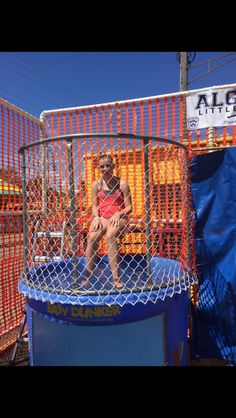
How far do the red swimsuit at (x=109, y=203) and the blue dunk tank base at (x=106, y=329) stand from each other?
0.97m

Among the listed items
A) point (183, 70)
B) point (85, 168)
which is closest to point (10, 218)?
point (85, 168)

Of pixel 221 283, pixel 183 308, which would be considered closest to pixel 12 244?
pixel 183 308

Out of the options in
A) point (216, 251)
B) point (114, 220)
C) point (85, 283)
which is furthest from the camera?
point (216, 251)

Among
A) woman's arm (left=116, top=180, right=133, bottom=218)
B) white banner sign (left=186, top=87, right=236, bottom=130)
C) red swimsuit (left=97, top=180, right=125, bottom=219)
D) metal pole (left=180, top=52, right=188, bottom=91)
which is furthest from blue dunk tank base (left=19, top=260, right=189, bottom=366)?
metal pole (left=180, top=52, right=188, bottom=91)

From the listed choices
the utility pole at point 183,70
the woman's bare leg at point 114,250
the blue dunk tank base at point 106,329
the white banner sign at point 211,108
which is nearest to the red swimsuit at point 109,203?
the woman's bare leg at point 114,250

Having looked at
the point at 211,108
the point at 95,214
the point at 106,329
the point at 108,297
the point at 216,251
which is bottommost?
the point at 106,329

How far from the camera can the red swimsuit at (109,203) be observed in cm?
308

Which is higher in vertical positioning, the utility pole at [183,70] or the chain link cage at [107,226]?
the utility pole at [183,70]

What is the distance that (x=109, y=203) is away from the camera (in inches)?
123

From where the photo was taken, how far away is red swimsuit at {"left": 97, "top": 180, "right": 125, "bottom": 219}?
308 centimetres

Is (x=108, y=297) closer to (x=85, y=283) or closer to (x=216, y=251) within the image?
(x=85, y=283)

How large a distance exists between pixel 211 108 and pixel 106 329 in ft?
9.73

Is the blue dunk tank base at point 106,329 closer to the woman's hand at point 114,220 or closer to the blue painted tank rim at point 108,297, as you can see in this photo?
the blue painted tank rim at point 108,297

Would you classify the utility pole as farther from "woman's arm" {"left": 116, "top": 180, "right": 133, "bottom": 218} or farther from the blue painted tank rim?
the blue painted tank rim
